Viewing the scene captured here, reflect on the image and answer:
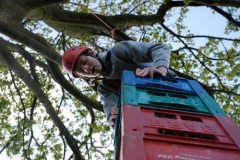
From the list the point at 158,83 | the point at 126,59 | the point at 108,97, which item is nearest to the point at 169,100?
the point at 158,83

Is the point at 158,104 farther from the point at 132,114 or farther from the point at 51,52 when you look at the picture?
the point at 51,52

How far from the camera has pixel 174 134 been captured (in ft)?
6.46

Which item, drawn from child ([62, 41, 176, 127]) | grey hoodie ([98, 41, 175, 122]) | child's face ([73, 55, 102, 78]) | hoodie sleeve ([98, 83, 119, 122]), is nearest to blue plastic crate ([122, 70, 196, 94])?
grey hoodie ([98, 41, 175, 122])

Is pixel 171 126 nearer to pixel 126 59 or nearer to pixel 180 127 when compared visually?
pixel 180 127

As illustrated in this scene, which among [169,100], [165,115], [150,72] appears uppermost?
[150,72]

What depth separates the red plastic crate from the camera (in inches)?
67.2

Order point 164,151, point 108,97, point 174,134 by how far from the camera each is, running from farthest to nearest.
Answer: point 108,97, point 174,134, point 164,151

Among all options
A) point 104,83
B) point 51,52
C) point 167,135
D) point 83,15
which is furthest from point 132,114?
point 51,52

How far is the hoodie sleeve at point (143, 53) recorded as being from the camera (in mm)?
3199

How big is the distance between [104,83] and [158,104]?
6.32 ft

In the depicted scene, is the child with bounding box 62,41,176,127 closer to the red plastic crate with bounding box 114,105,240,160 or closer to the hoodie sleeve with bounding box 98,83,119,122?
the hoodie sleeve with bounding box 98,83,119,122

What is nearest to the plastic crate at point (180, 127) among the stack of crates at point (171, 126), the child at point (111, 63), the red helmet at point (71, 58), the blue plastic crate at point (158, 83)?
the stack of crates at point (171, 126)

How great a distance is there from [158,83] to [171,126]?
2.57ft

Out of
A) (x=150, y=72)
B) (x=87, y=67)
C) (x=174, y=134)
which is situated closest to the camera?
(x=174, y=134)
